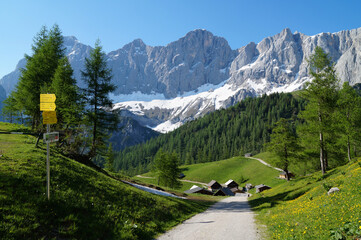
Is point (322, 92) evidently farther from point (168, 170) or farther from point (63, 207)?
point (168, 170)

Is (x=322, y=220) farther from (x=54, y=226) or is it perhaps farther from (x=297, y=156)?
(x=297, y=156)

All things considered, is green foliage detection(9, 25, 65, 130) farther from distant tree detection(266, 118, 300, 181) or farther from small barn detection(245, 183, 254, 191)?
small barn detection(245, 183, 254, 191)

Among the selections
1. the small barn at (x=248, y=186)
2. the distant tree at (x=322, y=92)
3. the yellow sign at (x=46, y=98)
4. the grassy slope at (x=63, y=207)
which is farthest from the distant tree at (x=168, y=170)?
the yellow sign at (x=46, y=98)

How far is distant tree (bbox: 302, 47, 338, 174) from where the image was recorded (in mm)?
24797

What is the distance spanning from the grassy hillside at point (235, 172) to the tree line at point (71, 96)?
226ft

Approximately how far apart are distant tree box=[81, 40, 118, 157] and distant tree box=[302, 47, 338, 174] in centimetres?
2660

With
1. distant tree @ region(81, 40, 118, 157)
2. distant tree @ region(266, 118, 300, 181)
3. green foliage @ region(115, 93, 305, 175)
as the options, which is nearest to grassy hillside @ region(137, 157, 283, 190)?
distant tree @ region(266, 118, 300, 181)

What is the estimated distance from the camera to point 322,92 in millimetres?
24781

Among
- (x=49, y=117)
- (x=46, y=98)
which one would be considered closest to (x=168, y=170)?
(x=49, y=117)

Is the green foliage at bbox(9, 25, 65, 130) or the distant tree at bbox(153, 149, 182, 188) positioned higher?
the green foliage at bbox(9, 25, 65, 130)

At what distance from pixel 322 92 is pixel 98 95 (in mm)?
29287

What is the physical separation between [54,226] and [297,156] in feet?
148

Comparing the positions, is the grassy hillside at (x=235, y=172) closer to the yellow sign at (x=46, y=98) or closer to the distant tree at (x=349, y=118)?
the distant tree at (x=349, y=118)

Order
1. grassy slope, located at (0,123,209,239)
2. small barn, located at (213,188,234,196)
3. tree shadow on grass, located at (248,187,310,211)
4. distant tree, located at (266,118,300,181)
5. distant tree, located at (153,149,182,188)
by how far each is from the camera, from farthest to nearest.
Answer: small barn, located at (213,188,234,196), distant tree, located at (153,149,182,188), distant tree, located at (266,118,300,181), tree shadow on grass, located at (248,187,310,211), grassy slope, located at (0,123,209,239)
